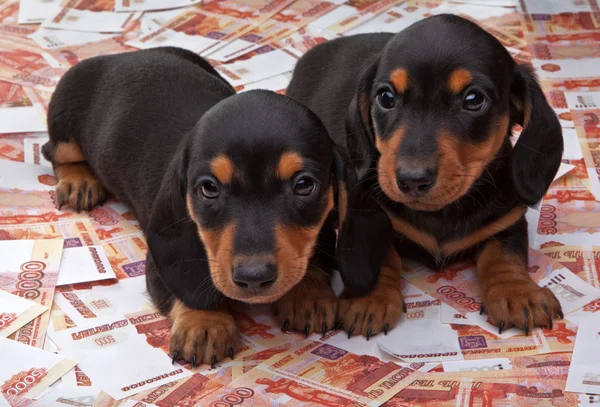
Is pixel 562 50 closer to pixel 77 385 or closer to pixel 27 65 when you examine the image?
pixel 27 65

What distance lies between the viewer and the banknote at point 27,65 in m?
6.50

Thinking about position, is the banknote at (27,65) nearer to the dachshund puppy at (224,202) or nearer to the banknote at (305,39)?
the banknote at (305,39)

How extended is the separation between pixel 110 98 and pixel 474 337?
227cm

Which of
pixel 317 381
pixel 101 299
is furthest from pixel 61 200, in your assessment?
pixel 317 381

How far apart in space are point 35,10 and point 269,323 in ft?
14.3

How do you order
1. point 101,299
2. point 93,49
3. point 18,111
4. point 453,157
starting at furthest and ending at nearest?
point 93,49 < point 18,111 < point 101,299 < point 453,157

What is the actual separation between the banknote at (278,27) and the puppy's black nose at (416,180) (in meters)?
3.35

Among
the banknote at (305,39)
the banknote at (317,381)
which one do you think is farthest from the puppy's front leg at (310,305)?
the banknote at (305,39)

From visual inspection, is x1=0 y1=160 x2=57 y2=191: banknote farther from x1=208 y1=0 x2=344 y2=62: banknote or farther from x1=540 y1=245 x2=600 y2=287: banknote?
x1=540 y1=245 x2=600 y2=287: banknote

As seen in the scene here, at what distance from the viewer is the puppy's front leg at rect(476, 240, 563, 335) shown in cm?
403

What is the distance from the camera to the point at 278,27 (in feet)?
23.8

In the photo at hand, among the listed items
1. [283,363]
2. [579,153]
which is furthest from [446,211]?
[579,153]

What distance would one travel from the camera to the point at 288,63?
6.68 meters

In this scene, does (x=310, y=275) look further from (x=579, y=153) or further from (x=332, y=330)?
(x=579, y=153)
